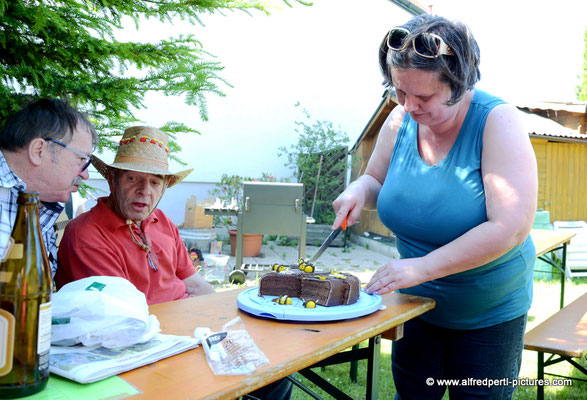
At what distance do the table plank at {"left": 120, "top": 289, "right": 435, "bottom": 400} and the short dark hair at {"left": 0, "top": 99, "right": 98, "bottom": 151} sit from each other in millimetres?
870

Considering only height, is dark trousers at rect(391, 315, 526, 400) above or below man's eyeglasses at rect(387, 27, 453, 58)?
below

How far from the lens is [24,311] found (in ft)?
3.33

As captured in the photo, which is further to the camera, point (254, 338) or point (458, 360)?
point (458, 360)

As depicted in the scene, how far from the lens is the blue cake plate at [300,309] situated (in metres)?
1.71

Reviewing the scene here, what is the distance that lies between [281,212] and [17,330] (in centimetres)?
649

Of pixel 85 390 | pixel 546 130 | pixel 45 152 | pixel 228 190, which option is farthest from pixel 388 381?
pixel 546 130

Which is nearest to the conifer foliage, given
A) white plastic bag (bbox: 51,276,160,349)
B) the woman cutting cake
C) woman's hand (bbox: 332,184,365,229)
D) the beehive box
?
woman's hand (bbox: 332,184,365,229)

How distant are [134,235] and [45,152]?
0.59 meters

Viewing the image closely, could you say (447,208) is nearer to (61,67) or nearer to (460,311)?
(460,311)

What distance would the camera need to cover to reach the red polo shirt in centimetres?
214

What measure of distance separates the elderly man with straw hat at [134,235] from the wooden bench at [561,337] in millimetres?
2102

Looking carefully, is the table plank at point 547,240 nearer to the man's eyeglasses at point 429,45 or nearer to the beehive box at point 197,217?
the man's eyeglasses at point 429,45

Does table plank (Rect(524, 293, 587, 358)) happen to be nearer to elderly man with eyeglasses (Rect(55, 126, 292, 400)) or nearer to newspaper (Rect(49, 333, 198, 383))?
elderly man with eyeglasses (Rect(55, 126, 292, 400))

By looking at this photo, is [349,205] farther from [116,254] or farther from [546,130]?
[546,130]
